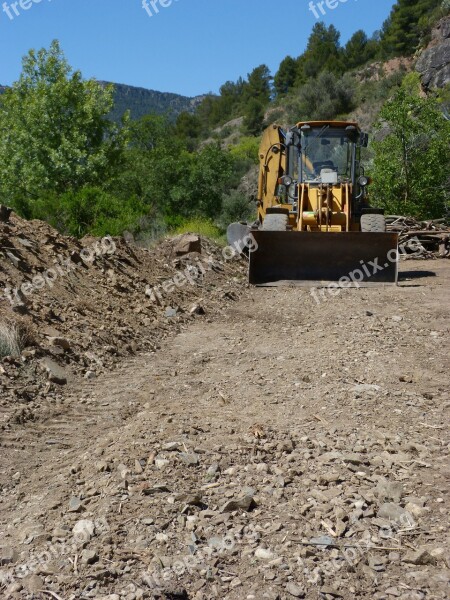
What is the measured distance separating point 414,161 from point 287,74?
5757 cm

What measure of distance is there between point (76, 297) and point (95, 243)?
Result: 84.2 inches

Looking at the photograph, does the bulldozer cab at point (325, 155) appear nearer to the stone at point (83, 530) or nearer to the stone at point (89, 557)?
the stone at point (83, 530)

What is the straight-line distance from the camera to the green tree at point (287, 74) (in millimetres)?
72500

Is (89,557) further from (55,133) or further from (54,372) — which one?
(55,133)

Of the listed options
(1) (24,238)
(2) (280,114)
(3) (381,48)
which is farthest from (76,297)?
(3) (381,48)

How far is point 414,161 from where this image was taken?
731 inches

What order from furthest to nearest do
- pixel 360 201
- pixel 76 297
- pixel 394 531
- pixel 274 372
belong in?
pixel 360 201
pixel 76 297
pixel 274 372
pixel 394 531

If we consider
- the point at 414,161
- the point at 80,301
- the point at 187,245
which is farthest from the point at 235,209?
the point at 80,301

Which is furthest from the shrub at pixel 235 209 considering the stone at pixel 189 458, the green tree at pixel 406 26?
the green tree at pixel 406 26

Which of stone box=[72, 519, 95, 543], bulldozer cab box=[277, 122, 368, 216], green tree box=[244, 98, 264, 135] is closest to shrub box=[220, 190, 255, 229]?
A: bulldozer cab box=[277, 122, 368, 216]

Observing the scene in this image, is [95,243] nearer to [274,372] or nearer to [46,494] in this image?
[274,372]

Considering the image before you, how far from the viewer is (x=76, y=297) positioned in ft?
27.5

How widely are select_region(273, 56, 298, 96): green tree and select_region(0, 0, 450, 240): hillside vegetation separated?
20.0 m

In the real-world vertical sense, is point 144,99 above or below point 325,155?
above
